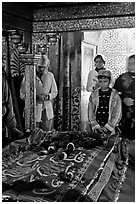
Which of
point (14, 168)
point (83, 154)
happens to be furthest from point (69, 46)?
point (14, 168)

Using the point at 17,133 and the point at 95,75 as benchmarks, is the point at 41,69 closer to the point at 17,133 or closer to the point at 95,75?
the point at 95,75

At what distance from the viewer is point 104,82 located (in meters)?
2.83

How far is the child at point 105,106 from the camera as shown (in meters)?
2.81

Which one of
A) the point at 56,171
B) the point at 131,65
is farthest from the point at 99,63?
the point at 56,171

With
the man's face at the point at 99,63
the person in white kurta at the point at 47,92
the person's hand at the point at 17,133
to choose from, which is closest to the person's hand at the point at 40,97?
the person in white kurta at the point at 47,92

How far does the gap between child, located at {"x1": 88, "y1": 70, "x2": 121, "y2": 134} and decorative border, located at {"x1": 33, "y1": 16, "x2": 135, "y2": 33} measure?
1.18 feet

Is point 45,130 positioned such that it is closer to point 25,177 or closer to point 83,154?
point 83,154

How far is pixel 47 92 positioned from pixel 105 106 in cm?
50

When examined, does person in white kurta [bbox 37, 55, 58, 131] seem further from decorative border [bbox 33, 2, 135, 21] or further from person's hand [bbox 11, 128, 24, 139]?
decorative border [bbox 33, 2, 135, 21]

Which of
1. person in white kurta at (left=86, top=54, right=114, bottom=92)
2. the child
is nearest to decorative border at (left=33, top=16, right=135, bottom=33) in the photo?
person in white kurta at (left=86, top=54, right=114, bottom=92)

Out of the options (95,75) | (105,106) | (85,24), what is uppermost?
(85,24)

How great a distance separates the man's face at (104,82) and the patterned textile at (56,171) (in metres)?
0.47

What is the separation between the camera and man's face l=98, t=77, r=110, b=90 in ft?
9.26

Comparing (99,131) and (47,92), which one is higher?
(47,92)
